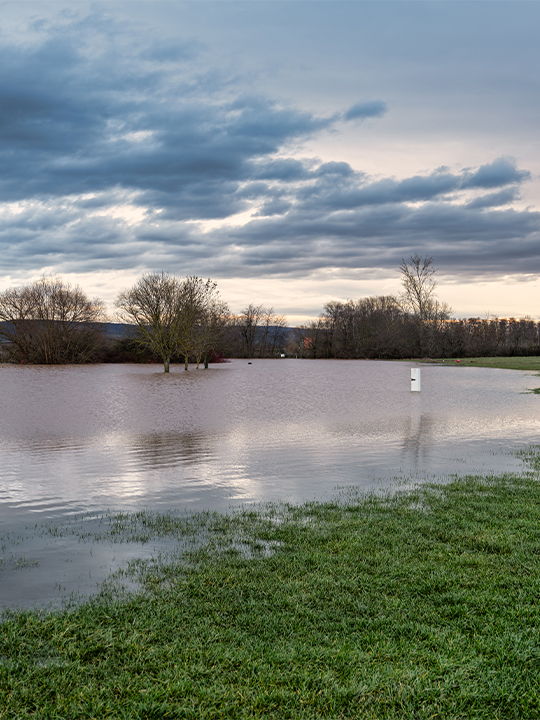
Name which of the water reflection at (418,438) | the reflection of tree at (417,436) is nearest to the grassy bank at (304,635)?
the water reflection at (418,438)

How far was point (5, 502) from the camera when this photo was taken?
23.7 ft

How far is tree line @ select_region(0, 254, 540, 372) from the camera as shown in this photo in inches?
1802

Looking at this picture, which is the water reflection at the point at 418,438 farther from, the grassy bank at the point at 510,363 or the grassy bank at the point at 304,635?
the grassy bank at the point at 510,363

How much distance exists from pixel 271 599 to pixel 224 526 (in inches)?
78.8

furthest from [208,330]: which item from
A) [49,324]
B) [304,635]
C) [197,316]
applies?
[304,635]

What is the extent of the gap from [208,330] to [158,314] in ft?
14.3

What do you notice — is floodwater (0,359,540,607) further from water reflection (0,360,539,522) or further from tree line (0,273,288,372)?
tree line (0,273,288,372)

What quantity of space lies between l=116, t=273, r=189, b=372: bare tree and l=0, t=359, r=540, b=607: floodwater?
74.7ft

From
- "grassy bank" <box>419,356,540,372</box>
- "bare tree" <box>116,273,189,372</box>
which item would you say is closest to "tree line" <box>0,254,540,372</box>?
"bare tree" <box>116,273,189,372</box>

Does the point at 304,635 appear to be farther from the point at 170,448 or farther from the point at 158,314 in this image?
the point at 158,314

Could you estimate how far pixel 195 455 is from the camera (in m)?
10.8

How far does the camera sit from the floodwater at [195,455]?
5.55 metres

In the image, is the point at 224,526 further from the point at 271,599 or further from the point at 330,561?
the point at 271,599

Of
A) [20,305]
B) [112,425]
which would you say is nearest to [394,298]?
[20,305]
